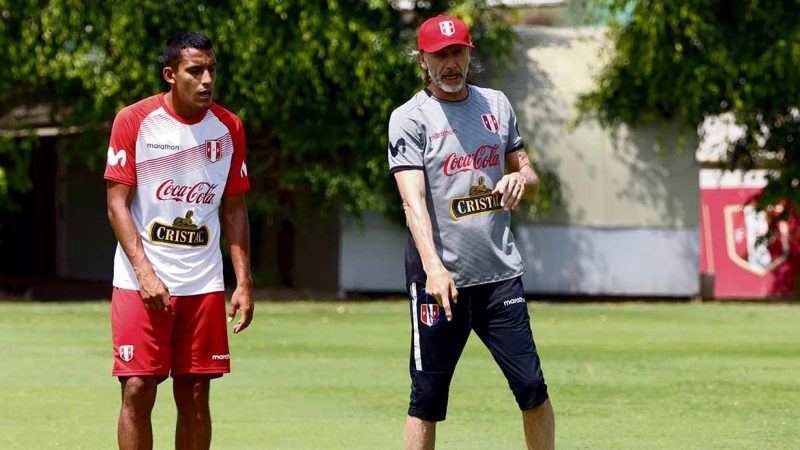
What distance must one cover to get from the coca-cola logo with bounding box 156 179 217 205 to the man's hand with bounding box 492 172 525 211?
136 cm

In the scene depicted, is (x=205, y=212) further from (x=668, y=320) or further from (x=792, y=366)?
(x=668, y=320)

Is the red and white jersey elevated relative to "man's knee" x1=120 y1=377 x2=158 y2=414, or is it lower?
elevated

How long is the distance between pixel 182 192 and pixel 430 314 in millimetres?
1279

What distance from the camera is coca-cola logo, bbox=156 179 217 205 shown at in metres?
7.27

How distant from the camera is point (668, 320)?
21.4 m

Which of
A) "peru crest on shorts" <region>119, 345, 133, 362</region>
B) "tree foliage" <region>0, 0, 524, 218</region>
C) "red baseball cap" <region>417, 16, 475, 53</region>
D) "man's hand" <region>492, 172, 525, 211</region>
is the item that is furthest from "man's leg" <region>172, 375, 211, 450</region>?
"tree foliage" <region>0, 0, 524, 218</region>

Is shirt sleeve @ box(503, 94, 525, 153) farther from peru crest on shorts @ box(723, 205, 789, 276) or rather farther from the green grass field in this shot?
peru crest on shorts @ box(723, 205, 789, 276)

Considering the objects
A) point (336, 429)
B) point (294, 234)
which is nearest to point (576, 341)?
point (336, 429)

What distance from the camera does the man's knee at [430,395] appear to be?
7352 mm

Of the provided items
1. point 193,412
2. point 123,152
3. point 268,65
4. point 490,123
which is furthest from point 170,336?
point 268,65

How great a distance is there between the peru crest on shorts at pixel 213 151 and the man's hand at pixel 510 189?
1.32 m

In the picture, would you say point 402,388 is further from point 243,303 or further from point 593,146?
point 593,146

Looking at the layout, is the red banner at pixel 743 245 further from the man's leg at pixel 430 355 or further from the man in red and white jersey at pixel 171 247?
the man in red and white jersey at pixel 171 247

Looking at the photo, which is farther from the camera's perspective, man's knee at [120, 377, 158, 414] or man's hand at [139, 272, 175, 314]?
man's knee at [120, 377, 158, 414]
